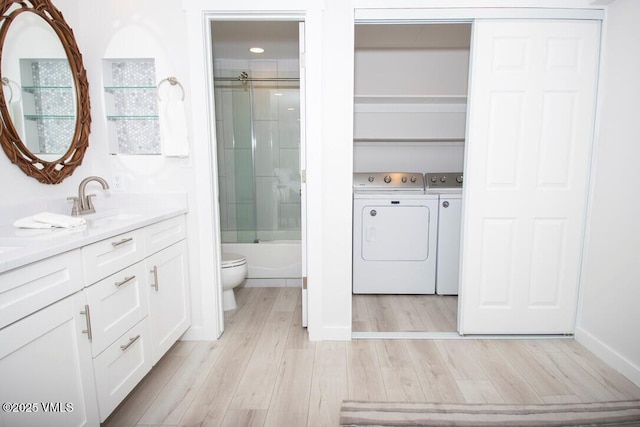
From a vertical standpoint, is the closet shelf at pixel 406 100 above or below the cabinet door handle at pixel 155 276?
above

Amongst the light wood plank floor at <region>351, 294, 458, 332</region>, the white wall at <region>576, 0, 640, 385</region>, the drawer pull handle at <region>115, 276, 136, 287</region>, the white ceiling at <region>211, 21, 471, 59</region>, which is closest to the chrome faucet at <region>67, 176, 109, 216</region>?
the drawer pull handle at <region>115, 276, 136, 287</region>

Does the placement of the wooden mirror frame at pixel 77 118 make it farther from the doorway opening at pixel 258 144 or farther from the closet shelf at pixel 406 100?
the closet shelf at pixel 406 100

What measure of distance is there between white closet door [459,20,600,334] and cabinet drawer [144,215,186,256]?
187 cm

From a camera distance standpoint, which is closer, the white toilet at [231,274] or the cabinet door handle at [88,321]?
the cabinet door handle at [88,321]

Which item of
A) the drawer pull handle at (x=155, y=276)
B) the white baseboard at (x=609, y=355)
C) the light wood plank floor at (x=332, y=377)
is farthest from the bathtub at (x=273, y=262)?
the white baseboard at (x=609, y=355)

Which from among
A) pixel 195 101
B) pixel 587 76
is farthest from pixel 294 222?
pixel 587 76

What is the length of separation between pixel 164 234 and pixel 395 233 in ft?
6.26

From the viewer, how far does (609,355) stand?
78.1 inches

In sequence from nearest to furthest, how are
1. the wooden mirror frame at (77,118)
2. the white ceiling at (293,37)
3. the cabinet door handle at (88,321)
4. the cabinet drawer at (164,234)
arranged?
the cabinet door handle at (88,321), the wooden mirror frame at (77,118), the cabinet drawer at (164,234), the white ceiling at (293,37)

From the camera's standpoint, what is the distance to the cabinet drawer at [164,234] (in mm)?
1769

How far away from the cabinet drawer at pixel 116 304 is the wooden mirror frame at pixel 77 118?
2.50 feet

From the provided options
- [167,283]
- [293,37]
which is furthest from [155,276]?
[293,37]

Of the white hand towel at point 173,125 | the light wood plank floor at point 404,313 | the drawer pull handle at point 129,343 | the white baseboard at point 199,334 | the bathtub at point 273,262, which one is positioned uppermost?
the white hand towel at point 173,125

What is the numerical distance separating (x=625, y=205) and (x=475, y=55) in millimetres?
1234
